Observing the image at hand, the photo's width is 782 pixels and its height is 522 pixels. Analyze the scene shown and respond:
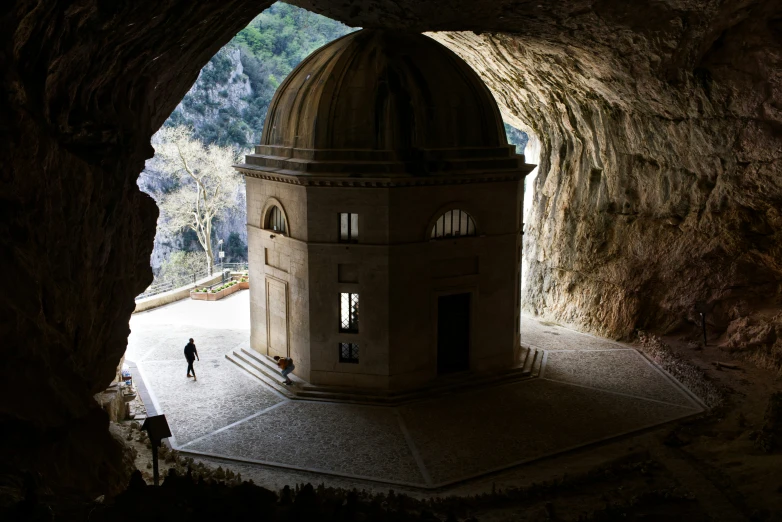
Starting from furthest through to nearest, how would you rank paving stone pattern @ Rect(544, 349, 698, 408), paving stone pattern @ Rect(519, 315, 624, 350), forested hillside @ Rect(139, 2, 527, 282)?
1. forested hillside @ Rect(139, 2, 527, 282)
2. paving stone pattern @ Rect(519, 315, 624, 350)
3. paving stone pattern @ Rect(544, 349, 698, 408)

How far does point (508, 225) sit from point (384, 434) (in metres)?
8.29

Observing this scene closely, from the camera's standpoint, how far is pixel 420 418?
784 inches

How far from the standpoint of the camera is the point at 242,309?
105ft

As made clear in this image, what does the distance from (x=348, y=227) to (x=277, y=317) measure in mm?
4342

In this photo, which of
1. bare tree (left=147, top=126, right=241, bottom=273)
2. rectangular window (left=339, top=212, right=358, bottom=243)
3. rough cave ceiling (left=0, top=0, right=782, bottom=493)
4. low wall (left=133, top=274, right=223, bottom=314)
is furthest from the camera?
bare tree (left=147, top=126, right=241, bottom=273)

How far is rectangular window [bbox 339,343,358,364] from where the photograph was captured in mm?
21812

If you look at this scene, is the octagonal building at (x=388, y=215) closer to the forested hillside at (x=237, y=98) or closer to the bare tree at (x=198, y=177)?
the bare tree at (x=198, y=177)

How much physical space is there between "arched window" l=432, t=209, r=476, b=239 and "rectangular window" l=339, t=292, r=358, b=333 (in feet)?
10.7

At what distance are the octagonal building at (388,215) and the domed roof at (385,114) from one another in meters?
0.04

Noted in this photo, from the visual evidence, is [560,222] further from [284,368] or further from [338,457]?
[338,457]

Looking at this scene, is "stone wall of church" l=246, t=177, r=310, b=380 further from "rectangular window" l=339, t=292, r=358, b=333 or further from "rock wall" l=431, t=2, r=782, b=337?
"rock wall" l=431, t=2, r=782, b=337

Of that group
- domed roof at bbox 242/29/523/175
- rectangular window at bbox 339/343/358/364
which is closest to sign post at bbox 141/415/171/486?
rectangular window at bbox 339/343/358/364


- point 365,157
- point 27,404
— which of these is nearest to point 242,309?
point 365,157

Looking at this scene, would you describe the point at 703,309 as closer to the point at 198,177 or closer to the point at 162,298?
the point at 162,298
